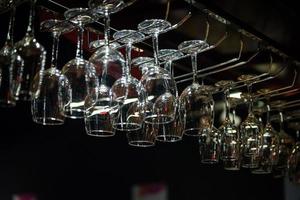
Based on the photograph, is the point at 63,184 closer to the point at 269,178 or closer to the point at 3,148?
the point at 3,148

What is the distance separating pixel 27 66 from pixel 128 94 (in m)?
0.33

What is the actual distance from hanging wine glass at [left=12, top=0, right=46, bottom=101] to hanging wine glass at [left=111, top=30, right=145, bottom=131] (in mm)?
250

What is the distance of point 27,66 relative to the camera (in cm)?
101

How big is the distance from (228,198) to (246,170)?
0.75 ft

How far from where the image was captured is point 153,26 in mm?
1305

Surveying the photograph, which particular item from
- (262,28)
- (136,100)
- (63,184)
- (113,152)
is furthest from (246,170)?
(136,100)

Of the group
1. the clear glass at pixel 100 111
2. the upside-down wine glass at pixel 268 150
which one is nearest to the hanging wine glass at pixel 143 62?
the clear glass at pixel 100 111

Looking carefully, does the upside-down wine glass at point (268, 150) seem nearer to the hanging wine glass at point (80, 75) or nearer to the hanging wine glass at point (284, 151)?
the hanging wine glass at point (284, 151)

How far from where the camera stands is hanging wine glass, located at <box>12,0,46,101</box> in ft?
3.23

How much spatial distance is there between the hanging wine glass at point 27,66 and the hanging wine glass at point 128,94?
9.9 inches

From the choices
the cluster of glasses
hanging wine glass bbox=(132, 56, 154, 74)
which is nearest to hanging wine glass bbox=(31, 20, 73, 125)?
the cluster of glasses

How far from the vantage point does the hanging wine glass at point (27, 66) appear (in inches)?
38.8

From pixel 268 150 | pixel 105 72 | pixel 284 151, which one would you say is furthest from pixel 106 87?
pixel 284 151

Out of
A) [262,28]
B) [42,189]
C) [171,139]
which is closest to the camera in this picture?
[171,139]
